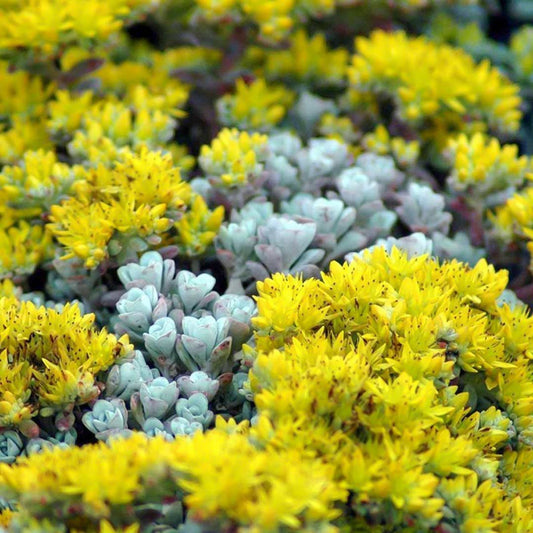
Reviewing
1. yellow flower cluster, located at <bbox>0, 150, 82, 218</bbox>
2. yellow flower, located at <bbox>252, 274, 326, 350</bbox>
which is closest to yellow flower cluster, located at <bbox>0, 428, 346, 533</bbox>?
yellow flower, located at <bbox>252, 274, 326, 350</bbox>

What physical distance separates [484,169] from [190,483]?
1.39 m

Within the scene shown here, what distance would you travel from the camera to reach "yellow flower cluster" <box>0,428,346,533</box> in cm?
121

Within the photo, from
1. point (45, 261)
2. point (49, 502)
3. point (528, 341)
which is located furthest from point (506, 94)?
point (49, 502)

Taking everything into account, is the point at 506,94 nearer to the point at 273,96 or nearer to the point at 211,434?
the point at 273,96

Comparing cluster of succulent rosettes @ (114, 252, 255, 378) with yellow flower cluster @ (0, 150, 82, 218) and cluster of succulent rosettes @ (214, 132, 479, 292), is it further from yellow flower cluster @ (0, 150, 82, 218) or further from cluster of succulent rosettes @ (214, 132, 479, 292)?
yellow flower cluster @ (0, 150, 82, 218)

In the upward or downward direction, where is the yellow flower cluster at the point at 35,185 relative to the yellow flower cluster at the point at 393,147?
downward

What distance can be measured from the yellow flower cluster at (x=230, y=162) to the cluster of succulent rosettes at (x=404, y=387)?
0.45 meters

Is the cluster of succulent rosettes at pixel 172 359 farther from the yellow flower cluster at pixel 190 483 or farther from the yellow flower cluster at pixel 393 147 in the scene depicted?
the yellow flower cluster at pixel 393 147

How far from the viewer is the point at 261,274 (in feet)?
6.39

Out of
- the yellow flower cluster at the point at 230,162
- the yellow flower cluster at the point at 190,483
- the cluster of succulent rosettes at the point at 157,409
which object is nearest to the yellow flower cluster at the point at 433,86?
the yellow flower cluster at the point at 230,162

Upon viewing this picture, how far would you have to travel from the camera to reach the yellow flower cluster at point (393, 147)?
2.46 m

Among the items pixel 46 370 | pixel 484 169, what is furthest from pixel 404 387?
pixel 484 169

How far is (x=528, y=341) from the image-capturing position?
1.75 m

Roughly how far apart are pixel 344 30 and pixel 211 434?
6.67 ft
